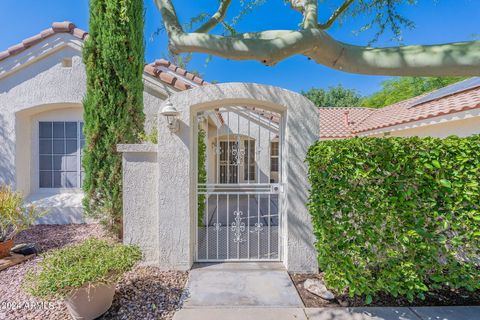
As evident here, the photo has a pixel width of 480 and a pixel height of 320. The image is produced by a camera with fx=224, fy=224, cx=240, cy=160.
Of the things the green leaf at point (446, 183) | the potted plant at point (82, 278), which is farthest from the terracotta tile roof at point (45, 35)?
the green leaf at point (446, 183)

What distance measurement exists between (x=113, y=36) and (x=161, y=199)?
4580 millimetres

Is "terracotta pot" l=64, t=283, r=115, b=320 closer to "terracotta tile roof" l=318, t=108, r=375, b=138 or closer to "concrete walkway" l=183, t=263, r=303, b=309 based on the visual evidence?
"concrete walkway" l=183, t=263, r=303, b=309

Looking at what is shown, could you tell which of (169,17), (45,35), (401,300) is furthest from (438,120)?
(45,35)

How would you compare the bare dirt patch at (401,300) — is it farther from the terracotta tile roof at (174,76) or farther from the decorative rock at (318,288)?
the terracotta tile roof at (174,76)

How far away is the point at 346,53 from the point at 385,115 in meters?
15.6

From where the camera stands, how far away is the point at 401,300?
159 inches

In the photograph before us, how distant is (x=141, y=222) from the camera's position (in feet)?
16.5

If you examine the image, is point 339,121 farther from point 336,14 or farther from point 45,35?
point 45,35

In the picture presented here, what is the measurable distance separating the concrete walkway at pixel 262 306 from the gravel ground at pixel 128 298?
0.30 metres

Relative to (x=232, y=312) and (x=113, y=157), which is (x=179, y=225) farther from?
(x=113, y=157)

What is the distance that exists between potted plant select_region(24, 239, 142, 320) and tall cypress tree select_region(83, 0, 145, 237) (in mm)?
2255

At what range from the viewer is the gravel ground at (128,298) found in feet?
12.2

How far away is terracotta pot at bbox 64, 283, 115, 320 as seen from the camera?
342 cm

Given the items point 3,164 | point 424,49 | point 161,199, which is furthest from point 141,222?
point 3,164
